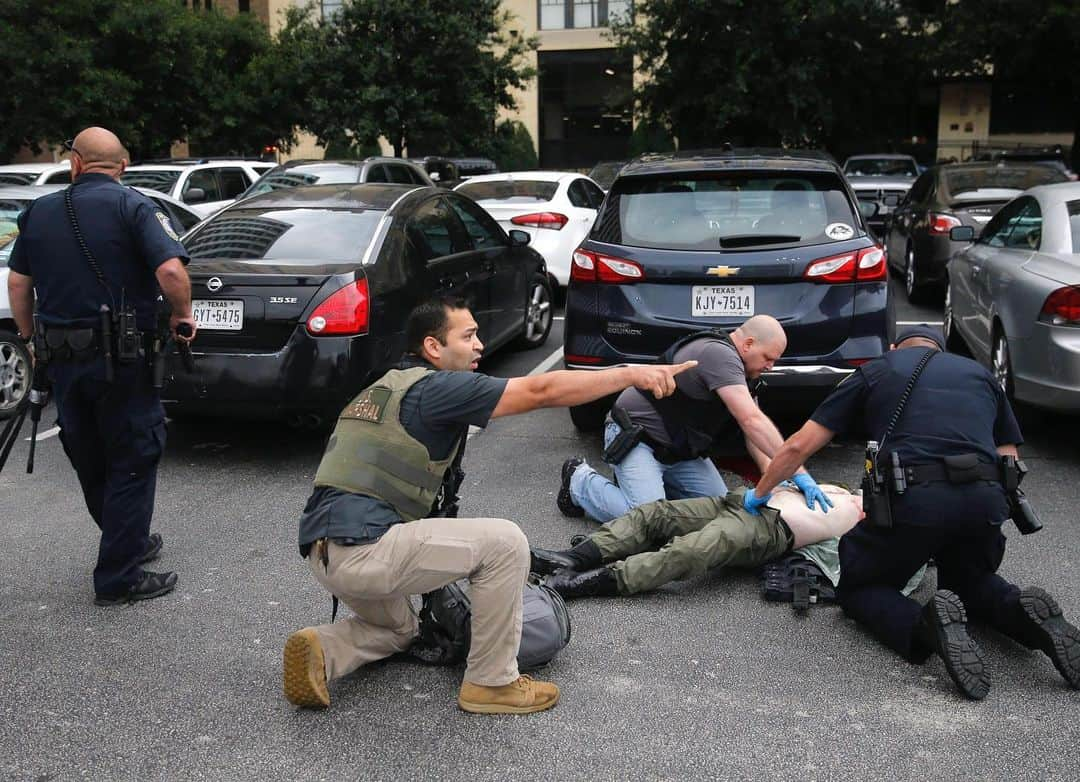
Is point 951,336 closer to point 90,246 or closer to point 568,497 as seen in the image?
point 568,497

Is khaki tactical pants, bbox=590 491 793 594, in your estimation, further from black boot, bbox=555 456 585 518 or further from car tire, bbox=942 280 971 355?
car tire, bbox=942 280 971 355

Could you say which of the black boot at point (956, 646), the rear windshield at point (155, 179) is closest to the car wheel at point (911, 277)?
the black boot at point (956, 646)

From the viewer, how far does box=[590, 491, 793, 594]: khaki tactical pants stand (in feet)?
14.4

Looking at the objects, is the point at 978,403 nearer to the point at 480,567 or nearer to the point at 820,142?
the point at 480,567

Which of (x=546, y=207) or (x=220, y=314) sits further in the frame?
(x=546, y=207)

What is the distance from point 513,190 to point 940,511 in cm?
941

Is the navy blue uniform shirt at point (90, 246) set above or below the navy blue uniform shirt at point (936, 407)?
above

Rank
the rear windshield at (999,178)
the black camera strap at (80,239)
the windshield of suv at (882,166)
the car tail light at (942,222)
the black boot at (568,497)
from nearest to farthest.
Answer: the black camera strap at (80,239) < the black boot at (568,497) < the car tail light at (942,222) < the rear windshield at (999,178) < the windshield of suv at (882,166)

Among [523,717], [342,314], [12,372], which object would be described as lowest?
[523,717]

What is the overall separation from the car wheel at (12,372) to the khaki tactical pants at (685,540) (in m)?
4.49

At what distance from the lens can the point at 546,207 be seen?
11.9 m

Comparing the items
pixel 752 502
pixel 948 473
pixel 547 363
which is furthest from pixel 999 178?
pixel 948 473

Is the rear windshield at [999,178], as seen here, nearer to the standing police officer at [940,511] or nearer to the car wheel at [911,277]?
the car wheel at [911,277]

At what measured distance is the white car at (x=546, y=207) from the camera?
38.3 feet
